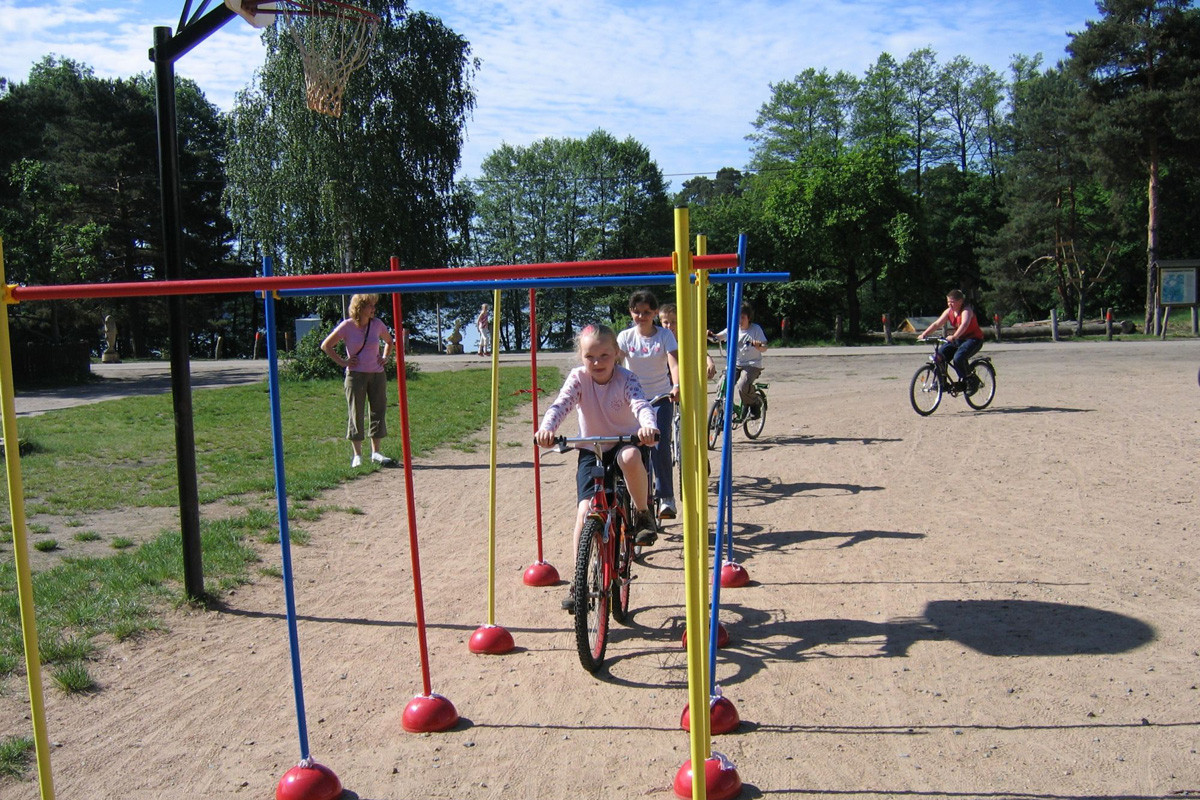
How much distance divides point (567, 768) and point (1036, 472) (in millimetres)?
6777

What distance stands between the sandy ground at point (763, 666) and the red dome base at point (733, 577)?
0.10 metres

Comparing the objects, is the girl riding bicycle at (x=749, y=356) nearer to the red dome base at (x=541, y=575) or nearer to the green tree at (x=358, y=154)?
the red dome base at (x=541, y=575)

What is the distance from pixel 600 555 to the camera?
460 cm

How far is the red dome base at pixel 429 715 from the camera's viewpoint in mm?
3977

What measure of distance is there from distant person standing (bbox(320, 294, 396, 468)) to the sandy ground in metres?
1.90

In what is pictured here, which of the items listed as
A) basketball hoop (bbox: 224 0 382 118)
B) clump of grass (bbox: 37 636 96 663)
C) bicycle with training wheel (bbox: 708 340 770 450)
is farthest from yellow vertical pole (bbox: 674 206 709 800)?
bicycle with training wheel (bbox: 708 340 770 450)

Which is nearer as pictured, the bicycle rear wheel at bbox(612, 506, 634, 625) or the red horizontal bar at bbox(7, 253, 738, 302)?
the red horizontal bar at bbox(7, 253, 738, 302)

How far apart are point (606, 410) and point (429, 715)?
185 centimetres

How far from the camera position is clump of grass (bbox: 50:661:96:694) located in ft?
14.6

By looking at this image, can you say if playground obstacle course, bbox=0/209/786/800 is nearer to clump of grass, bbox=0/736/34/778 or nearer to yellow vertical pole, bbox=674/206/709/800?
yellow vertical pole, bbox=674/206/709/800

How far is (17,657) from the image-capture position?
15.4 feet

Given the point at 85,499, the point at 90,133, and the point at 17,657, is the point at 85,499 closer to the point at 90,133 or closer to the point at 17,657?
the point at 17,657

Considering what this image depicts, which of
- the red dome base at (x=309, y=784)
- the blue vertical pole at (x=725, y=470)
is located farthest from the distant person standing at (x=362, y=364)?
the red dome base at (x=309, y=784)

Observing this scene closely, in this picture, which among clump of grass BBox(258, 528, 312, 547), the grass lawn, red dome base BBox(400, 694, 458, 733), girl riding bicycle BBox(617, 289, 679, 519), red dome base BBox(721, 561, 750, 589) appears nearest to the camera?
red dome base BBox(400, 694, 458, 733)
